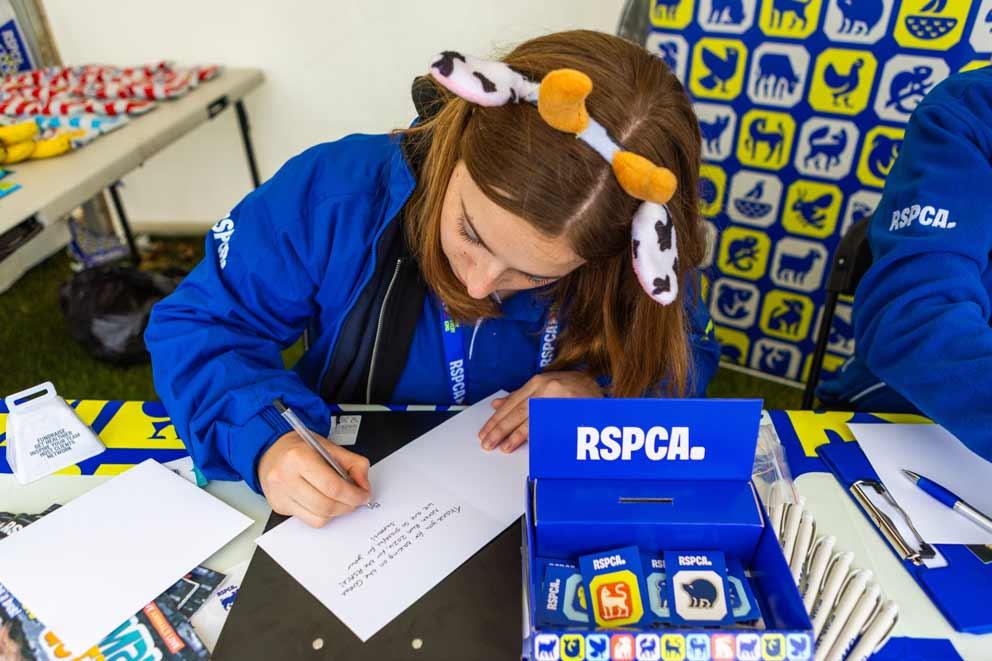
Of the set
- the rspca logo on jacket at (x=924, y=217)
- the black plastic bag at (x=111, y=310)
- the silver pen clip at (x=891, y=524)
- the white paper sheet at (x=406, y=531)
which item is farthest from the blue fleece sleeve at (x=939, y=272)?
the black plastic bag at (x=111, y=310)

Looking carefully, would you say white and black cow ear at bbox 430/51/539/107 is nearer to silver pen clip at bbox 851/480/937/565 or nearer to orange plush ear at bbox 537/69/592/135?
orange plush ear at bbox 537/69/592/135

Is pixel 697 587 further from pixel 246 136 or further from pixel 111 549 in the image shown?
pixel 246 136

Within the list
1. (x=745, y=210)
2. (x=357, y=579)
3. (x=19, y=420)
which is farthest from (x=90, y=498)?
(x=745, y=210)

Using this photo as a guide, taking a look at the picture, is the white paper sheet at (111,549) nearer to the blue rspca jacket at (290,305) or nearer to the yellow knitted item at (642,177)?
the blue rspca jacket at (290,305)

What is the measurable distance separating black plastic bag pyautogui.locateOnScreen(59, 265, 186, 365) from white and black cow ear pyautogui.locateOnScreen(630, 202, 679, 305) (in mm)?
1862

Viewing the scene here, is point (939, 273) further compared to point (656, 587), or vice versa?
point (939, 273)

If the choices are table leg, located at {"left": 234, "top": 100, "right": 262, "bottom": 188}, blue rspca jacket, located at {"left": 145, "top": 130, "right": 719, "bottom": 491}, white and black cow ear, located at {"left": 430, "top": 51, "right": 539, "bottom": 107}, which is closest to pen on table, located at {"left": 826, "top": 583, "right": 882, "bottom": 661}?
blue rspca jacket, located at {"left": 145, "top": 130, "right": 719, "bottom": 491}

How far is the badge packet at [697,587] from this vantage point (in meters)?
0.58

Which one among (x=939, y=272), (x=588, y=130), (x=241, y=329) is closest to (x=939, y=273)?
(x=939, y=272)

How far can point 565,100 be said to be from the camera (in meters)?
0.61

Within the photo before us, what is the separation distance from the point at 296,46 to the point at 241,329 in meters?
1.95

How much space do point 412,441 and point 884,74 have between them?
143cm

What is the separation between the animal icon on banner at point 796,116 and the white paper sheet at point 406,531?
817 mm

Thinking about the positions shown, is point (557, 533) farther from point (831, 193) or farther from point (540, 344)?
point (831, 193)
